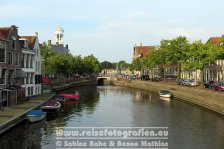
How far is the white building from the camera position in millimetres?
69406

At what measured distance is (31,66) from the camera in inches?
2891

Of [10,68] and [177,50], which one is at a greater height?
[177,50]

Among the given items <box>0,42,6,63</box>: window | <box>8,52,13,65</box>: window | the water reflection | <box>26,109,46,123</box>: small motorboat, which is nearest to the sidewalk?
<box>26,109,46,123</box>: small motorboat

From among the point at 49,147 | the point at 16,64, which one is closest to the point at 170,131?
the point at 49,147

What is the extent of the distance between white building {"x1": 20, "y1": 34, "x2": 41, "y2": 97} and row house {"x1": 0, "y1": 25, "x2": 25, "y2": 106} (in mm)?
4774

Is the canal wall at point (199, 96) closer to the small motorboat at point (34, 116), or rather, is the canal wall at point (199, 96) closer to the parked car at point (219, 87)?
the parked car at point (219, 87)

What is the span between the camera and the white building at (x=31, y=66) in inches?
2733

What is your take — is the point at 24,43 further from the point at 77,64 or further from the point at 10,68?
the point at 77,64

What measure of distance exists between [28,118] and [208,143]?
999 inches

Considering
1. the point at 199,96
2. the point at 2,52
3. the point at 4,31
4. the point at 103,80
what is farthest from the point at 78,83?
the point at 2,52

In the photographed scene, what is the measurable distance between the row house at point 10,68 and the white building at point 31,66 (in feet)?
15.7

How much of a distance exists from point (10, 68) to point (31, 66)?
600 inches

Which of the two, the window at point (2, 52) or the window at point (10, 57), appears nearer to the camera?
the window at point (2, 52)

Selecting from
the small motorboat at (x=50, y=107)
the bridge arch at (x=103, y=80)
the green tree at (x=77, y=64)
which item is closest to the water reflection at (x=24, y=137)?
the small motorboat at (x=50, y=107)
